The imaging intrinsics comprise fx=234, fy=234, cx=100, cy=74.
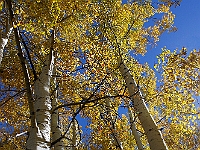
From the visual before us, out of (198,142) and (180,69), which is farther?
(198,142)

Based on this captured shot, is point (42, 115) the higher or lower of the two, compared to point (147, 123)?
lower

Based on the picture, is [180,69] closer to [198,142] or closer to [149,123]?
[149,123]

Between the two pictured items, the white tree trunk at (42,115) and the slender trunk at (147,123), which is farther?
the slender trunk at (147,123)

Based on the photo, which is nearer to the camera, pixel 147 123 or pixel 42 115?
pixel 42 115

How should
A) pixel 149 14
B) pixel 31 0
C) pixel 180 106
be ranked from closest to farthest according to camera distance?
pixel 31 0 < pixel 180 106 < pixel 149 14

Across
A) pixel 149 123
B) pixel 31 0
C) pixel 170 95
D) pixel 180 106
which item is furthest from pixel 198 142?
pixel 31 0

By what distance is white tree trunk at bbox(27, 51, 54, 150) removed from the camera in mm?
2484

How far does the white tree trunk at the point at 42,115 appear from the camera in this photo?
2484mm

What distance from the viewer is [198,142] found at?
778 inches

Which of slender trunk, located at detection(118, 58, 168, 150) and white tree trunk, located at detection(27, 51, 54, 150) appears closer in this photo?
white tree trunk, located at detection(27, 51, 54, 150)

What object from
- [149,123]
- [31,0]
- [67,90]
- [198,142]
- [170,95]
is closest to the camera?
[31,0]

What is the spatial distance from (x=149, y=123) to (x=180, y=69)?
3542 millimetres

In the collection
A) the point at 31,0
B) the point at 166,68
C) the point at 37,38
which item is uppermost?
the point at 37,38

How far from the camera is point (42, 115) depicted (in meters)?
2.95
